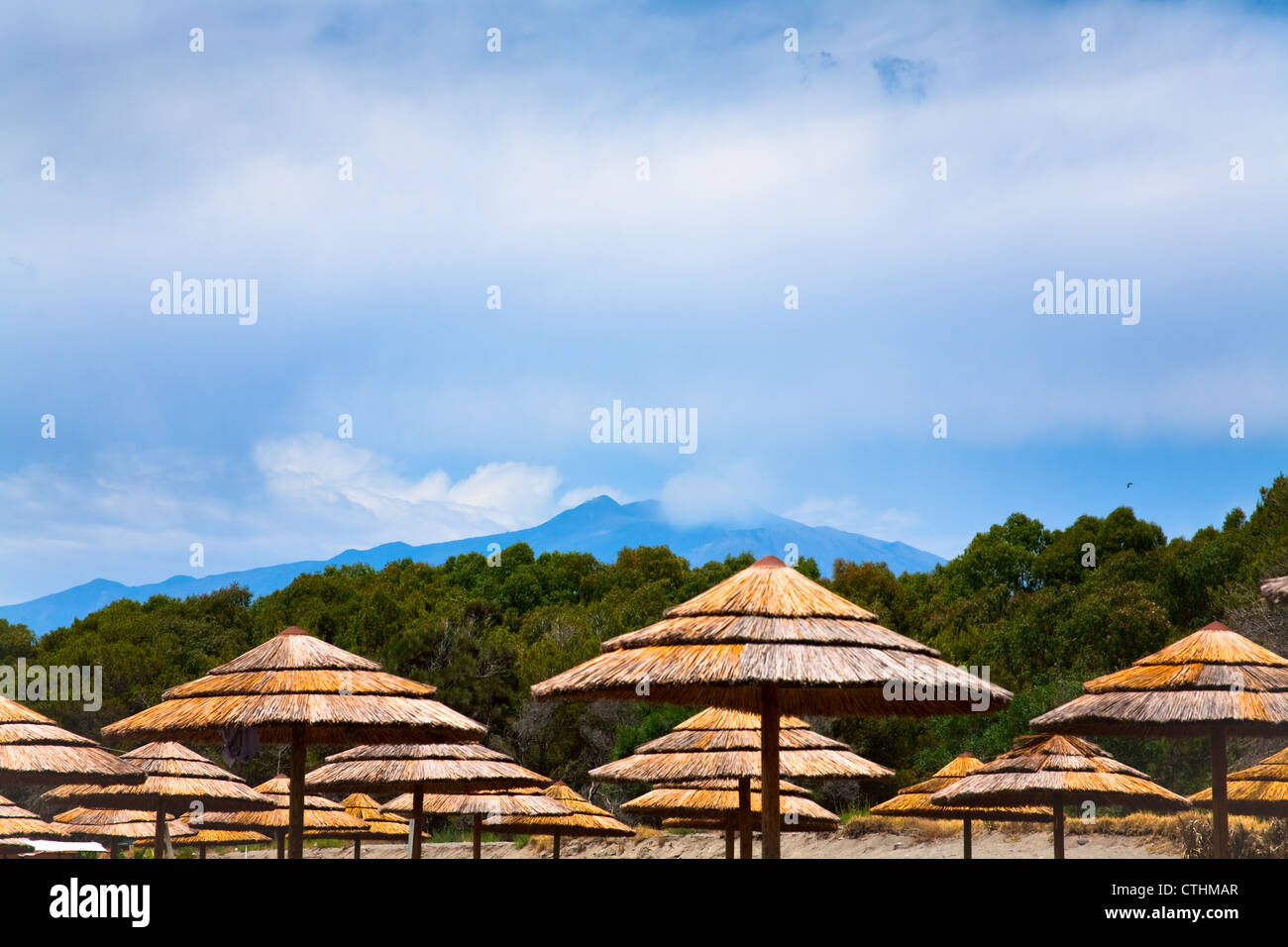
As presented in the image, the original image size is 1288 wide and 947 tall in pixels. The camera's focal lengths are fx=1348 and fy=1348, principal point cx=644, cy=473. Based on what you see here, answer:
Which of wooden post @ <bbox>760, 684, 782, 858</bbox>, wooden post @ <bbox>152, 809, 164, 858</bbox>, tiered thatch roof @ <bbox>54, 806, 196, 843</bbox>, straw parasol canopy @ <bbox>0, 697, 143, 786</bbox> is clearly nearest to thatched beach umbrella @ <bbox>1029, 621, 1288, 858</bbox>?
wooden post @ <bbox>760, 684, 782, 858</bbox>

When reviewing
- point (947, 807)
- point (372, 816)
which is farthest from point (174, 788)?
Result: point (947, 807)

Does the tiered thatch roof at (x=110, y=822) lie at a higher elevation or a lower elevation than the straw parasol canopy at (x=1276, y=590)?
lower

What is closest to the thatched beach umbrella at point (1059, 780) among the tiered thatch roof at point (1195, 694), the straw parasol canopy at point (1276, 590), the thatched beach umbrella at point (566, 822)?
the tiered thatch roof at point (1195, 694)

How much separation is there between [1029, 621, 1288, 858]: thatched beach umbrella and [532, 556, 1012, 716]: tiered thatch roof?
412 cm

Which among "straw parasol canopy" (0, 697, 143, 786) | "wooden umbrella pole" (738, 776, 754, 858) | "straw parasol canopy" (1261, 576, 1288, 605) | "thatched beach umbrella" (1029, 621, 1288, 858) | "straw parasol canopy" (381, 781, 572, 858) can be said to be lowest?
"straw parasol canopy" (381, 781, 572, 858)

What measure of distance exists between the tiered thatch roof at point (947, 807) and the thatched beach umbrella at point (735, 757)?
430 centimetres

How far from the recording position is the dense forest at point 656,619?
123 feet

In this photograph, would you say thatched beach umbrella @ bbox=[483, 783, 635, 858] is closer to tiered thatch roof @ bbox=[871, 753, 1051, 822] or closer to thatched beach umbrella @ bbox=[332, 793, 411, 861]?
tiered thatch roof @ bbox=[871, 753, 1051, 822]

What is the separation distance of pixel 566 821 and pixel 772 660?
12416 mm

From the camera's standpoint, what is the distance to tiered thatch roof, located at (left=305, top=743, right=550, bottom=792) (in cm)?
1797

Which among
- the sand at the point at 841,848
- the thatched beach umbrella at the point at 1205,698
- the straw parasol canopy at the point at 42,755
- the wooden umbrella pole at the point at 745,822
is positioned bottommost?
the sand at the point at 841,848

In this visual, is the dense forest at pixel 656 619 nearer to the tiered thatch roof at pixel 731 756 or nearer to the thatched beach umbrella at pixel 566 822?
the thatched beach umbrella at pixel 566 822
